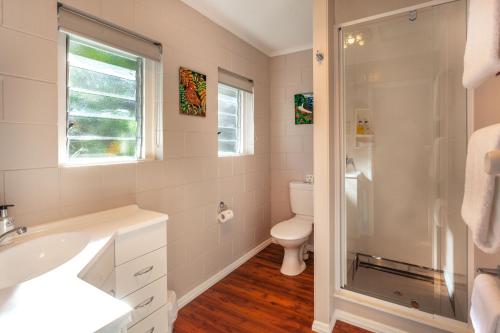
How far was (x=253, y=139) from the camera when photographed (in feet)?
9.61

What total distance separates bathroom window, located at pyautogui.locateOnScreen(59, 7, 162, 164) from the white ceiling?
2.35 feet

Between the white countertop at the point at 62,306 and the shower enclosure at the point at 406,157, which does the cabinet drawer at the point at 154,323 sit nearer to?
the white countertop at the point at 62,306

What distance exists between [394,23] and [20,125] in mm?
2368

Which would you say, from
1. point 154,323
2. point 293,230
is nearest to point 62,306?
point 154,323

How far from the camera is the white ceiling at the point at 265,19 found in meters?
2.08

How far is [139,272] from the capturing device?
130 centimetres

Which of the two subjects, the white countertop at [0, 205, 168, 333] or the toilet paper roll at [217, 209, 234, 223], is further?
the toilet paper roll at [217, 209, 234, 223]

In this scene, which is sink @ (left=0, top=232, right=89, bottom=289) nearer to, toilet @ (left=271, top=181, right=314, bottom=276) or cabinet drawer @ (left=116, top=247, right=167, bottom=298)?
cabinet drawer @ (left=116, top=247, right=167, bottom=298)

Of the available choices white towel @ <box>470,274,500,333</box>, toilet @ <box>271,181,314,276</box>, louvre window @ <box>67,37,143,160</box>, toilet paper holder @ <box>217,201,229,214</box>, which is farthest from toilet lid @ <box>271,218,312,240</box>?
white towel @ <box>470,274,500,333</box>

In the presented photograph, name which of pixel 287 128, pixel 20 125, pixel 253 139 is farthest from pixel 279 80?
pixel 20 125

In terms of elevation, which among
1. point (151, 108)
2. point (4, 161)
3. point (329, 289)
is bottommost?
point (329, 289)

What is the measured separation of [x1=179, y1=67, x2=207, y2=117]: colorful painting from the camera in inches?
77.5

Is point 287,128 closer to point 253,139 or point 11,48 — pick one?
point 253,139

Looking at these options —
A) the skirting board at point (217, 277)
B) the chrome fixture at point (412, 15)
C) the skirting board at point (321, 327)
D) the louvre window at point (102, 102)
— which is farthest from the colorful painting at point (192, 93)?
the skirting board at point (321, 327)
